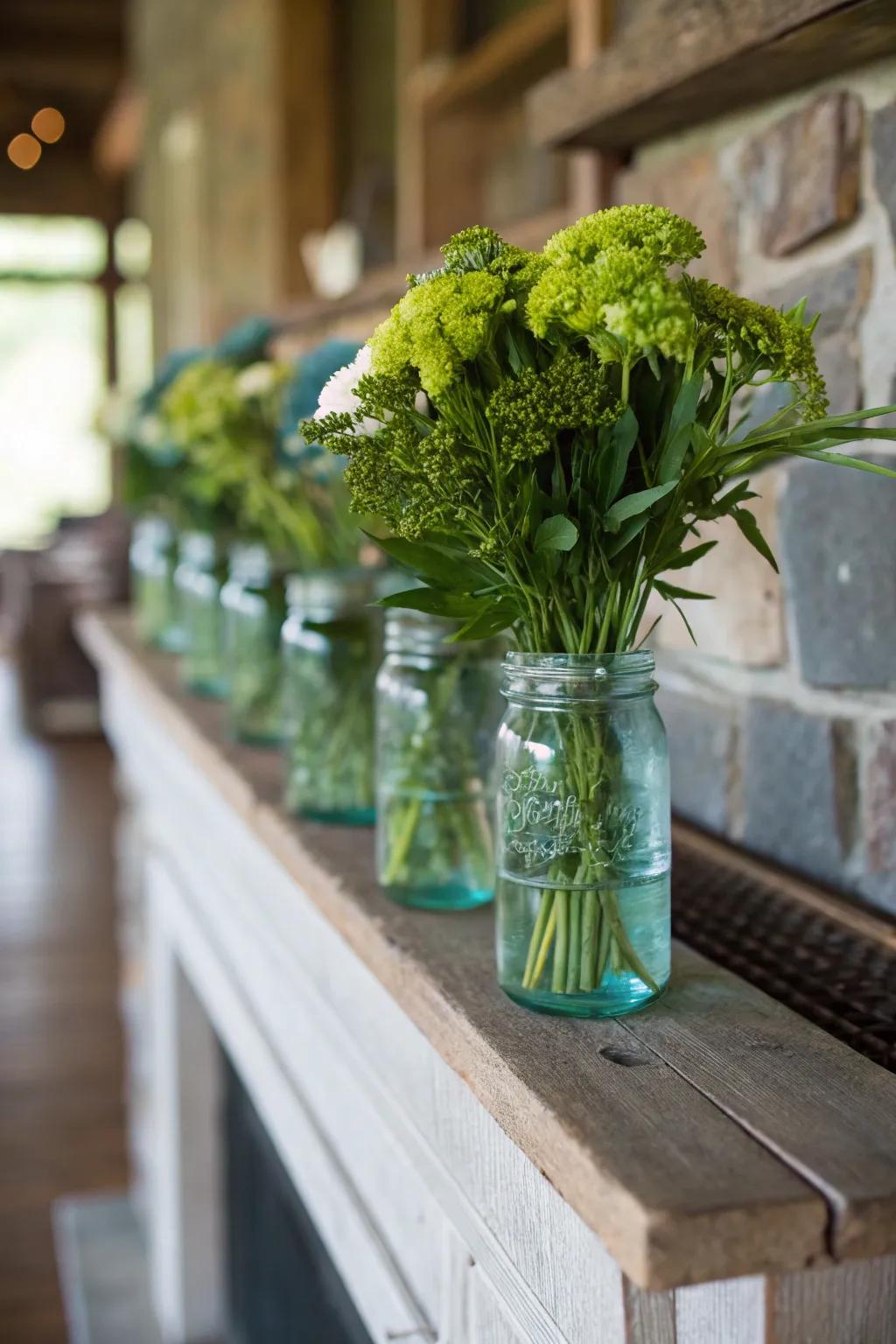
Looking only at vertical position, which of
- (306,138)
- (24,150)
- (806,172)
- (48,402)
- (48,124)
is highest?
(48,124)

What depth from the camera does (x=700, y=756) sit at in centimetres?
118

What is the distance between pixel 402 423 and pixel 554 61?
2.09m

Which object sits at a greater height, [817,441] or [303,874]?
[817,441]

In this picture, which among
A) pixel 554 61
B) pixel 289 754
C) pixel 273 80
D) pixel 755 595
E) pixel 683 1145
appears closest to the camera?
pixel 683 1145

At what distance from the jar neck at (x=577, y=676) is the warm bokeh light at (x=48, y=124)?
38.0ft

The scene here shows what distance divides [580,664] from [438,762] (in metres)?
0.28

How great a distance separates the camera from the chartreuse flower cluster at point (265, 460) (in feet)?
4.25

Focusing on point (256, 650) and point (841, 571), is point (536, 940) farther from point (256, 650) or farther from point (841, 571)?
point (256, 650)

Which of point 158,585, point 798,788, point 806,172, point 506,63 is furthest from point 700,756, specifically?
point 506,63

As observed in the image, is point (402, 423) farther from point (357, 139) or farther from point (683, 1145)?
point (357, 139)

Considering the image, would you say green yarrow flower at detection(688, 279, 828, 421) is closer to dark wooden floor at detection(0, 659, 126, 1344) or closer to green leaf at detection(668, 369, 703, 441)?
green leaf at detection(668, 369, 703, 441)

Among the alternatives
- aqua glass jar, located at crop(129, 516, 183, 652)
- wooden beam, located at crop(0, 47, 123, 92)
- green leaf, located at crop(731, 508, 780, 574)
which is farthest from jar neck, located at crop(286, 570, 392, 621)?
wooden beam, located at crop(0, 47, 123, 92)

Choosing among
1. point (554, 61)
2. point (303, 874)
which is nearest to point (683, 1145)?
point (303, 874)

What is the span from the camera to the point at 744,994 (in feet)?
2.54
